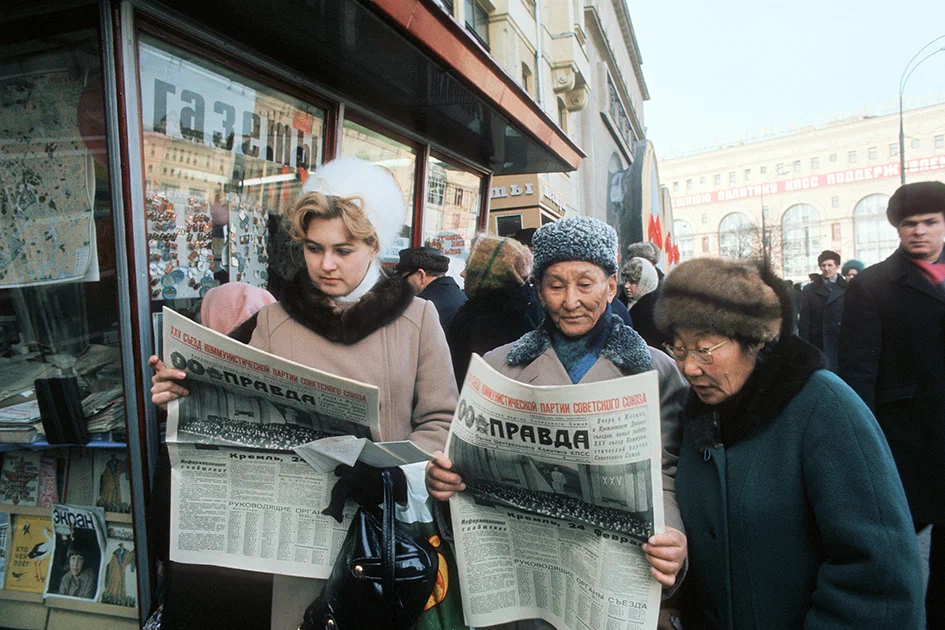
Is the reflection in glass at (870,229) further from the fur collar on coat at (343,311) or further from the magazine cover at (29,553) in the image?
the magazine cover at (29,553)

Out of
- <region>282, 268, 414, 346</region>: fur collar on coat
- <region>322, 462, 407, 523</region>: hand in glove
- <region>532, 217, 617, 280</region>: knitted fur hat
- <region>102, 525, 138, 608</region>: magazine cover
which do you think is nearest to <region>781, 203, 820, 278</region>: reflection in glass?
<region>532, 217, 617, 280</region>: knitted fur hat

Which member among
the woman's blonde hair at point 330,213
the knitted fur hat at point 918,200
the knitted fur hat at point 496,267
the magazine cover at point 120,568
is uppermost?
the knitted fur hat at point 918,200

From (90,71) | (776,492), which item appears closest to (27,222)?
(90,71)

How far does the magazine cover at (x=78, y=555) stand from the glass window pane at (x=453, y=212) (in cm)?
318

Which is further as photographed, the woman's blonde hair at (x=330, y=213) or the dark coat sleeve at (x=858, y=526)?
the woman's blonde hair at (x=330, y=213)

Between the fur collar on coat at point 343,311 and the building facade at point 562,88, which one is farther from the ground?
the building facade at point 562,88

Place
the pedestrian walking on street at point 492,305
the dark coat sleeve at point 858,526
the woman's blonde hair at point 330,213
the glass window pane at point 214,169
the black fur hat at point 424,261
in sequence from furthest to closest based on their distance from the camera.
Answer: the black fur hat at point 424,261 < the pedestrian walking on street at point 492,305 < the glass window pane at point 214,169 < the woman's blonde hair at point 330,213 < the dark coat sleeve at point 858,526

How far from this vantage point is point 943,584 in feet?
7.24

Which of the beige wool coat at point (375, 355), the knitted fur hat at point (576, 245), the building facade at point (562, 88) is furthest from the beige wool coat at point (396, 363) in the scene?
→ the building facade at point (562, 88)

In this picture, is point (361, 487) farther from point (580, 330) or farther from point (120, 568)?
point (120, 568)

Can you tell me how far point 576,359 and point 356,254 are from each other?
27.6 inches

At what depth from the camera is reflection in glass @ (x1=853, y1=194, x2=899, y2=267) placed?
196ft

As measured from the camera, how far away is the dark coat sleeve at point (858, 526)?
1.04 m

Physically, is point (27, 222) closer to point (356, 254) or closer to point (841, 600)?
point (356, 254)
